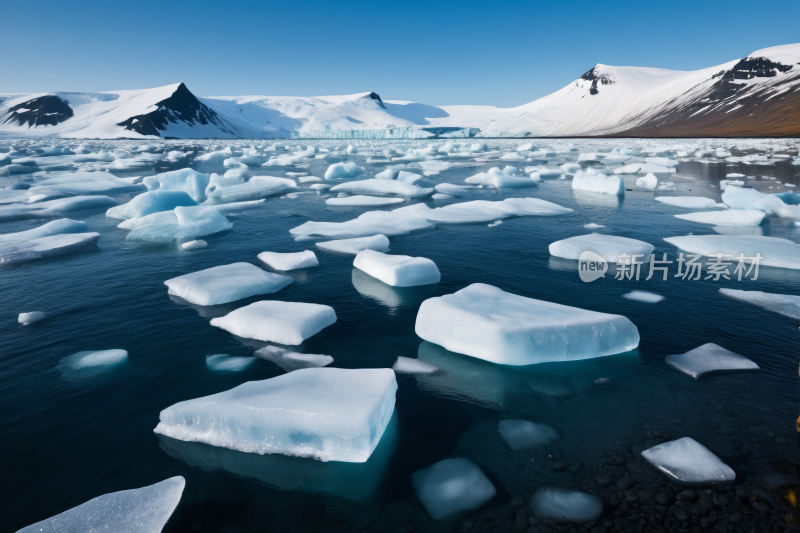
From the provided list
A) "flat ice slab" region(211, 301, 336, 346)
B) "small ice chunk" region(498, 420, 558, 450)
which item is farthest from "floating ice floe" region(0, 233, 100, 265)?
"small ice chunk" region(498, 420, 558, 450)

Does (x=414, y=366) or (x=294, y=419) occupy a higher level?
(x=294, y=419)

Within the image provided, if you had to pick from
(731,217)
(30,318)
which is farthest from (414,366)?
(731,217)

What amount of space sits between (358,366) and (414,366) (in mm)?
470

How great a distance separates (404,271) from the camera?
5520 millimetres

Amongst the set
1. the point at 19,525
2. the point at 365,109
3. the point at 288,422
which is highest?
the point at 365,109

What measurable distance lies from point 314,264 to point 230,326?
2174 millimetres

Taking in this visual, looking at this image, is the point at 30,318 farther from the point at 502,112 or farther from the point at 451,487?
the point at 502,112

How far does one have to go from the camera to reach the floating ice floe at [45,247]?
6.80 meters

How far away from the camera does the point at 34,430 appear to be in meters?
3.05

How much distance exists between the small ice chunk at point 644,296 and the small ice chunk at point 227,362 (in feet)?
13.9

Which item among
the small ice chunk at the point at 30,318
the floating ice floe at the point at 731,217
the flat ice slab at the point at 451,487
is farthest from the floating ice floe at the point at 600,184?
the small ice chunk at the point at 30,318

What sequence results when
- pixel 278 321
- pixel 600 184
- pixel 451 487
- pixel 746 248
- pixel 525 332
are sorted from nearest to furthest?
pixel 451 487 → pixel 525 332 → pixel 278 321 → pixel 746 248 → pixel 600 184

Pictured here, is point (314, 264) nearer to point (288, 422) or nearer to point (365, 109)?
point (288, 422)

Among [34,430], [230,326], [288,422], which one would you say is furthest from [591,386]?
[34,430]
